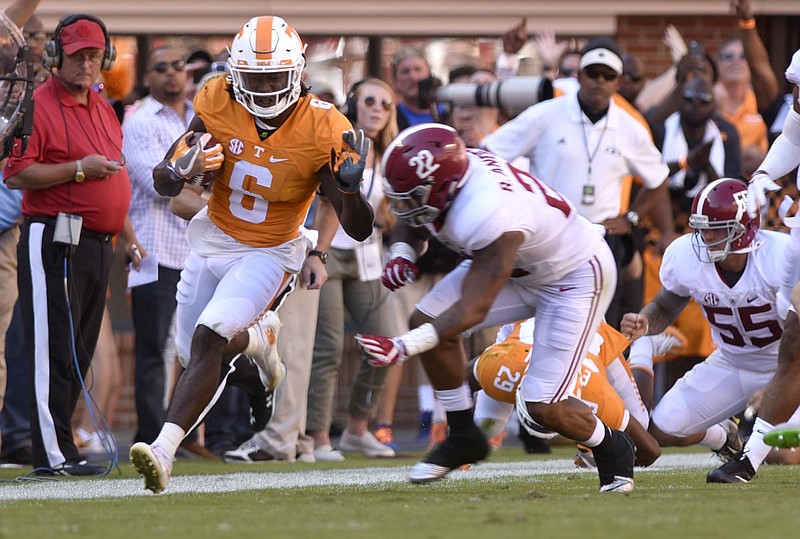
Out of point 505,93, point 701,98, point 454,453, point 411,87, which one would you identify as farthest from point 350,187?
point 701,98

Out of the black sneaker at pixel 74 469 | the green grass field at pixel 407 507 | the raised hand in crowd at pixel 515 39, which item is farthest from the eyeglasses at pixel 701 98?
the black sneaker at pixel 74 469

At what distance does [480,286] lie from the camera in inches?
218

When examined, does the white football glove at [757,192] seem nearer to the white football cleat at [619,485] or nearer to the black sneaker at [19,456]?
the white football cleat at [619,485]

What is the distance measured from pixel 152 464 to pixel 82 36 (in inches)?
104

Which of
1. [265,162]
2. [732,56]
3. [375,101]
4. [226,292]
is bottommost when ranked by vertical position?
[226,292]

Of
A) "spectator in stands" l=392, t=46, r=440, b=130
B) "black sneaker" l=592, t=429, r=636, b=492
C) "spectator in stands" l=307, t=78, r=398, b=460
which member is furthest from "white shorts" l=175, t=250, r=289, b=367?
"spectator in stands" l=392, t=46, r=440, b=130

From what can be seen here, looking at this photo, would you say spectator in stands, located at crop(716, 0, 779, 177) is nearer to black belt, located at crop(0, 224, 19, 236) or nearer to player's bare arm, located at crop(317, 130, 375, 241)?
player's bare arm, located at crop(317, 130, 375, 241)

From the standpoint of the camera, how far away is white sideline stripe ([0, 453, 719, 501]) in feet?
20.2

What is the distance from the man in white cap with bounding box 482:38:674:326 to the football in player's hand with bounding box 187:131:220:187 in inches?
104

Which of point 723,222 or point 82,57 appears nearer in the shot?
point 723,222

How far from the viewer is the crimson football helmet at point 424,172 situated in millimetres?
5707

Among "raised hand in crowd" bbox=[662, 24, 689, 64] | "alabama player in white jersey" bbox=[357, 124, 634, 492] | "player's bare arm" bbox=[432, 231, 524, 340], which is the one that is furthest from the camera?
"raised hand in crowd" bbox=[662, 24, 689, 64]

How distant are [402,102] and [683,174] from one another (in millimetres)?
1980

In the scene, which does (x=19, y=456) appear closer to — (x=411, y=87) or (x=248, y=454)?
(x=248, y=454)
